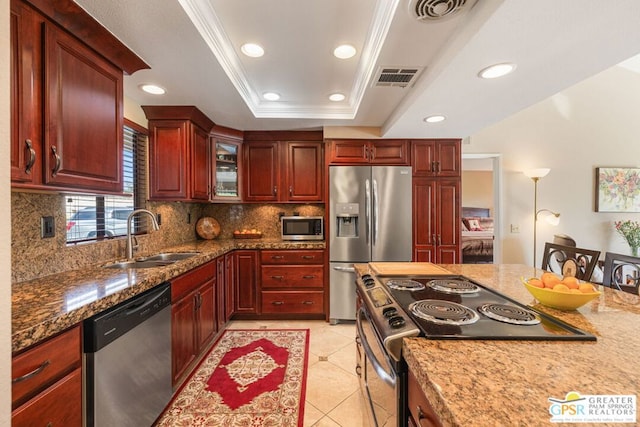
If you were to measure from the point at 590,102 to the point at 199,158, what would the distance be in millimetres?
5911

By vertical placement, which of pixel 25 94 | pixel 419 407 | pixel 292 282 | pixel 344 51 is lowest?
pixel 292 282

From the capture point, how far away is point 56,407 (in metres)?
0.98

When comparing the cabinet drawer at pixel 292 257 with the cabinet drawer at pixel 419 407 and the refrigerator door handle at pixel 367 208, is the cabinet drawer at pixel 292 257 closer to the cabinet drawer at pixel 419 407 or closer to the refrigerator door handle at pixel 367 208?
the refrigerator door handle at pixel 367 208

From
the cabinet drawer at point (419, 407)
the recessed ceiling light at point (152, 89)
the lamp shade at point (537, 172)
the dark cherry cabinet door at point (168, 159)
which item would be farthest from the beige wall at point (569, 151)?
the cabinet drawer at point (419, 407)

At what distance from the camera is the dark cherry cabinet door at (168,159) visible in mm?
2572

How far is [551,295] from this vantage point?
1.05 m

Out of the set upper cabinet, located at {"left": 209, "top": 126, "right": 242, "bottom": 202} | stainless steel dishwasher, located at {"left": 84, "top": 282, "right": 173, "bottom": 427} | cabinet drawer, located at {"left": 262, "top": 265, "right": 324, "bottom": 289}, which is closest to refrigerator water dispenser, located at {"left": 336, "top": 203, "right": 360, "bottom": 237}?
cabinet drawer, located at {"left": 262, "top": 265, "right": 324, "bottom": 289}

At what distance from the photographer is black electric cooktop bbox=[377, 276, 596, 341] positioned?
0.86m

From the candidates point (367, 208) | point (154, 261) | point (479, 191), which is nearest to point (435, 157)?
point (367, 208)

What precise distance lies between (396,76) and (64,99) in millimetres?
1913

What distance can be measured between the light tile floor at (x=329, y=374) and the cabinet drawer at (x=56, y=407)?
1.19m

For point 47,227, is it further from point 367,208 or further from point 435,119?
point 435,119

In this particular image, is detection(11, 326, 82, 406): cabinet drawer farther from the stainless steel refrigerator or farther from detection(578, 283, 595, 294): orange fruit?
the stainless steel refrigerator

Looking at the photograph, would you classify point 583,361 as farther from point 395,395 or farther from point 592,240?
point 592,240
